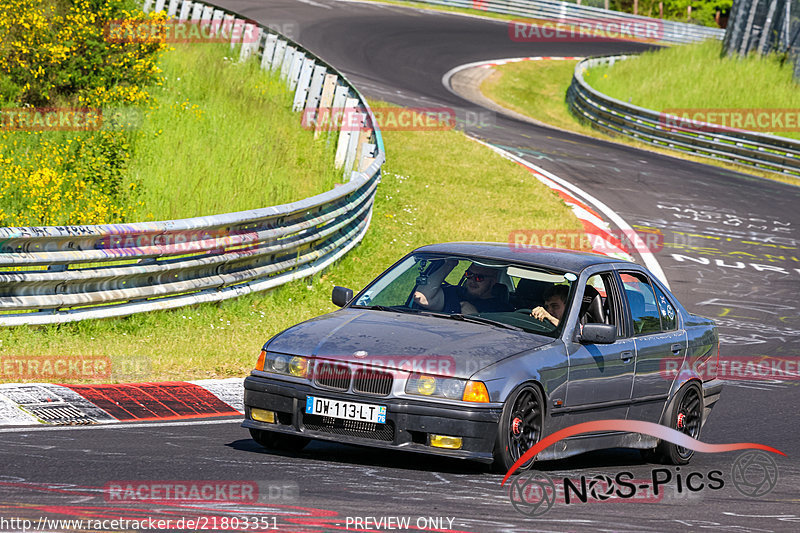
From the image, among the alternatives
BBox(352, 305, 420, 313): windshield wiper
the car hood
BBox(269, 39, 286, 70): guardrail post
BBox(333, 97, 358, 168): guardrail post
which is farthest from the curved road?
BBox(269, 39, 286, 70): guardrail post

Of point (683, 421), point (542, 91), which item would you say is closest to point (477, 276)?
point (683, 421)

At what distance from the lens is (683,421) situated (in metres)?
8.88

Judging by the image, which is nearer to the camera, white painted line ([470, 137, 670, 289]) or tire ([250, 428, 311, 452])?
tire ([250, 428, 311, 452])

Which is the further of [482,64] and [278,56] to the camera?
[482,64]

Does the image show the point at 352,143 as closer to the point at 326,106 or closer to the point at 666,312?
the point at 326,106

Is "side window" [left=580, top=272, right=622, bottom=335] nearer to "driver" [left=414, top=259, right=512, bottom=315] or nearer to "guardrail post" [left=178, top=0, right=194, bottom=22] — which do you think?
"driver" [left=414, top=259, right=512, bottom=315]

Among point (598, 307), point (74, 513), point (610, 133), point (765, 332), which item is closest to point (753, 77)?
point (610, 133)

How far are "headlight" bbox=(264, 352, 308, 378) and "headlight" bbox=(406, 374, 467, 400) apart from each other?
675 millimetres

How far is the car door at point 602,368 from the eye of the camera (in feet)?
25.1

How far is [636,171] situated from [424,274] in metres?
19.0

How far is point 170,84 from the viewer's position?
2153cm

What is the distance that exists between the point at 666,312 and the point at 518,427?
7.69 feet

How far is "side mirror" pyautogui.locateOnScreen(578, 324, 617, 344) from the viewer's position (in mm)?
7680

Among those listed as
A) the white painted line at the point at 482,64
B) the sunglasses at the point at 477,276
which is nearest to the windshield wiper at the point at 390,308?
the sunglasses at the point at 477,276
